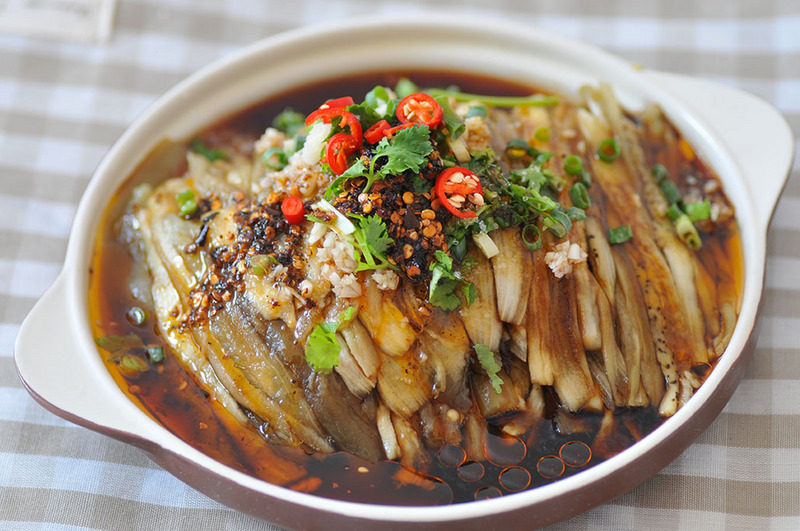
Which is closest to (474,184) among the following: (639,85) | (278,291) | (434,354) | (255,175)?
(434,354)

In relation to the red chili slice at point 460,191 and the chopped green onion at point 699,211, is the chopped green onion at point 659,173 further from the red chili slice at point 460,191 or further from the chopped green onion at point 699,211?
the red chili slice at point 460,191

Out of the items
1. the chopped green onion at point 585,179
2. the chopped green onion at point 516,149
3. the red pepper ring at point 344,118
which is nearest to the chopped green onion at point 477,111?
the chopped green onion at point 516,149

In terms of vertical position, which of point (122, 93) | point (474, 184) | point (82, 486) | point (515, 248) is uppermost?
point (474, 184)

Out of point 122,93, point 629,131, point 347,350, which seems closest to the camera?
point 347,350

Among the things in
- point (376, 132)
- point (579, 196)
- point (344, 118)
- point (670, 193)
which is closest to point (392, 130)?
point (376, 132)

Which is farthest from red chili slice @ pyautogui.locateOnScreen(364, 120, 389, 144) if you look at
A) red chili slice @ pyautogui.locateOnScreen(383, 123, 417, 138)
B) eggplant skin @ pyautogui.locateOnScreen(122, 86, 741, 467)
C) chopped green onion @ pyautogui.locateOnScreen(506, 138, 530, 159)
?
chopped green onion @ pyautogui.locateOnScreen(506, 138, 530, 159)

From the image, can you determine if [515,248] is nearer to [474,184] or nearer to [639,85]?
[474,184]
